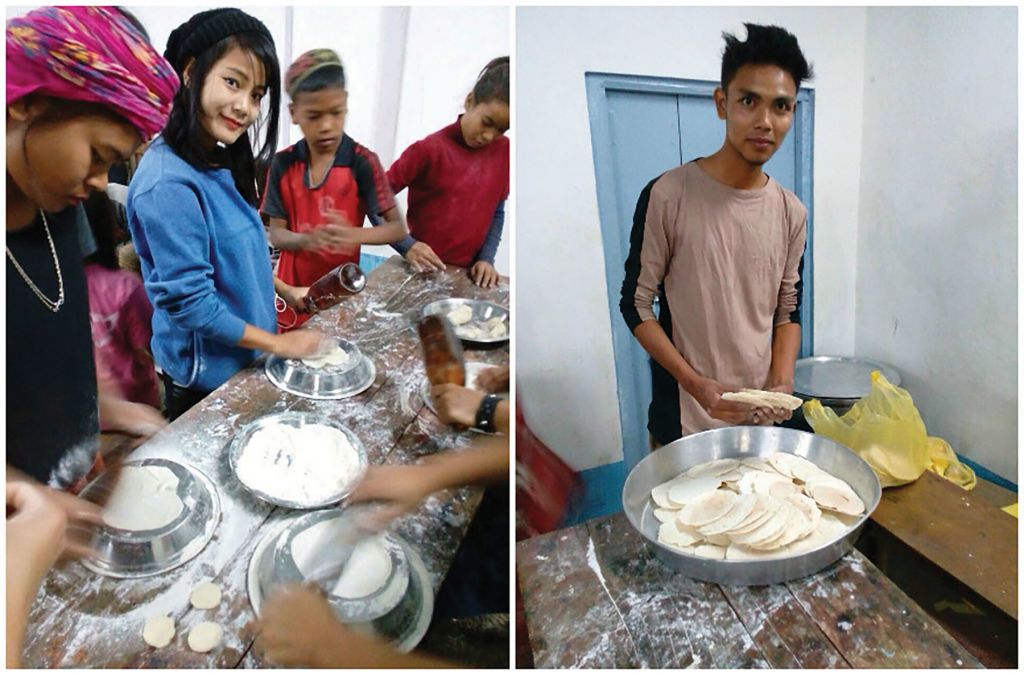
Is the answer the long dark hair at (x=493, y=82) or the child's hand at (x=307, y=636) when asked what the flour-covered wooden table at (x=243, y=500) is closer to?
the child's hand at (x=307, y=636)

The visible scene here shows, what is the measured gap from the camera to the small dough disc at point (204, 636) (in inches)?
26.6

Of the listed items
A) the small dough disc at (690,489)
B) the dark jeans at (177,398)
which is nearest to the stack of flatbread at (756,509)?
the small dough disc at (690,489)

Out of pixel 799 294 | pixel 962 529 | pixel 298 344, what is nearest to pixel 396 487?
pixel 298 344

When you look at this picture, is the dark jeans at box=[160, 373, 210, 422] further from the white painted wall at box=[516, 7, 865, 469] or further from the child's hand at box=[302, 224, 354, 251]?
the white painted wall at box=[516, 7, 865, 469]

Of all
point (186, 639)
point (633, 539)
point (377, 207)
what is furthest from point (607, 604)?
point (377, 207)

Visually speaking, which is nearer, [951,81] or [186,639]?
[186,639]

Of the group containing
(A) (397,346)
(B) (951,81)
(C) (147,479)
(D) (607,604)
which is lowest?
(D) (607,604)

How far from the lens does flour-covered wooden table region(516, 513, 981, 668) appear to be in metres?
0.86

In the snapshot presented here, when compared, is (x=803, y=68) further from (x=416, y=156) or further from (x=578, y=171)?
(x=416, y=156)

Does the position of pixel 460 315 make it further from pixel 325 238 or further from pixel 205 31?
pixel 205 31

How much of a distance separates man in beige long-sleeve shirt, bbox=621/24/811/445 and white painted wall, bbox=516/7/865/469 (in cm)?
5

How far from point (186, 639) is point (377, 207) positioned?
0.54 meters

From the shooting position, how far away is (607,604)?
0.96 metres

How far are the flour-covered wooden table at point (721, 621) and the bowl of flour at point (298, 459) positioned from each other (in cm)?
39
